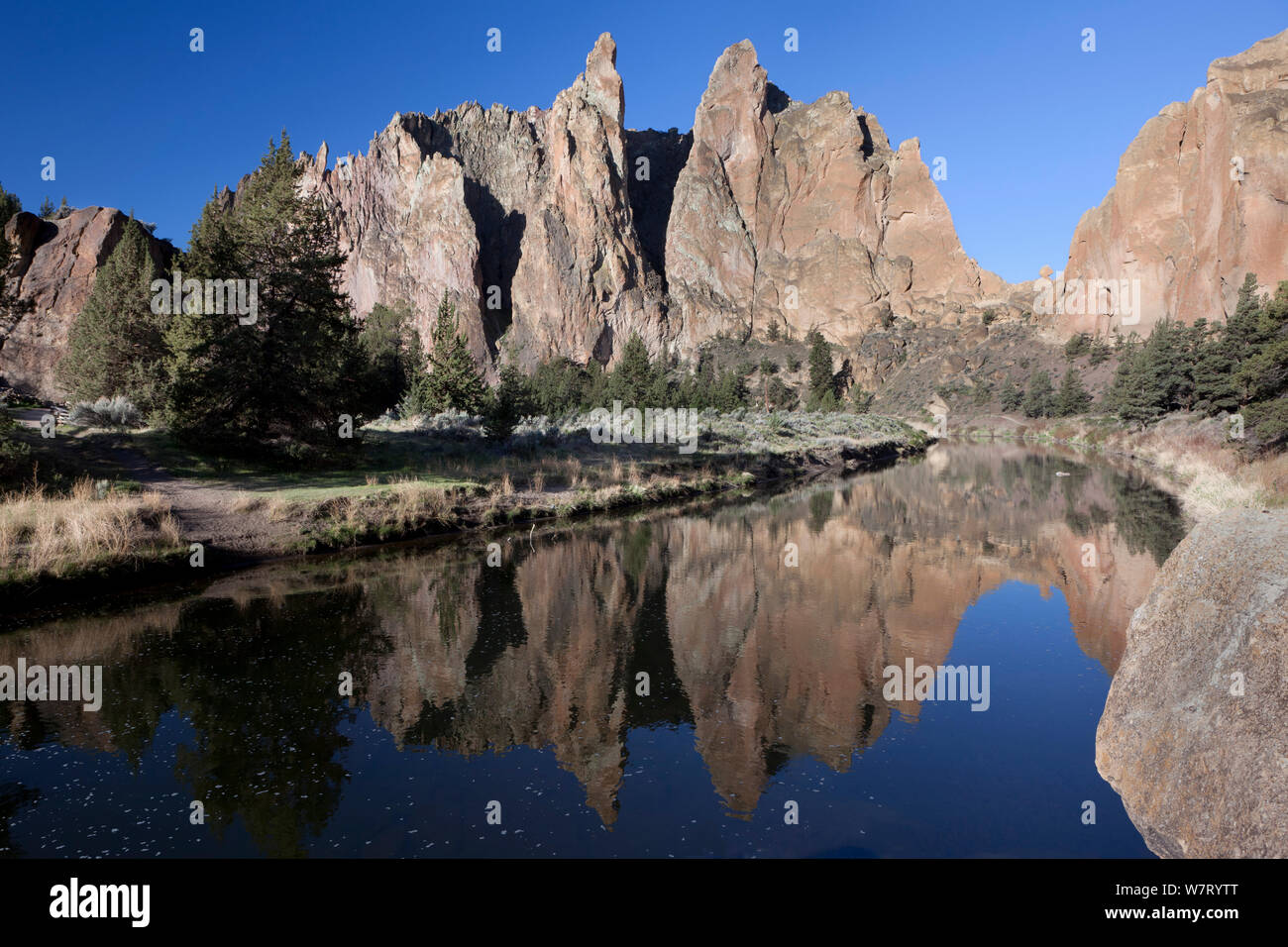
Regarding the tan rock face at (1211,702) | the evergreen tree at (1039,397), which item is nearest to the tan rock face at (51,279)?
the tan rock face at (1211,702)

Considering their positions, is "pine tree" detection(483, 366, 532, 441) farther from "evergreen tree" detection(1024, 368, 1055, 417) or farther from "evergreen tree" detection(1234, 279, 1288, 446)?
"evergreen tree" detection(1024, 368, 1055, 417)

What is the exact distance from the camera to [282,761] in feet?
24.2

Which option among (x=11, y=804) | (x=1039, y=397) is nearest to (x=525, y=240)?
(x=1039, y=397)

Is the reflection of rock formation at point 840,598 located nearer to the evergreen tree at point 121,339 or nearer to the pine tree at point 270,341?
the pine tree at point 270,341

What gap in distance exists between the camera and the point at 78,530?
14195 mm

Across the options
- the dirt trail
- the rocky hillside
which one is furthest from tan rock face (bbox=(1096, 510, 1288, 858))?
the rocky hillside

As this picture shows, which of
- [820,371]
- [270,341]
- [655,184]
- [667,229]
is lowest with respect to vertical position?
[270,341]

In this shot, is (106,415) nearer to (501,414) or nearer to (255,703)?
(501,414)

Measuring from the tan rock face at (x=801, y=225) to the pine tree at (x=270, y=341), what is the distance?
106 meters

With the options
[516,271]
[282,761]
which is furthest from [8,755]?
[516,271]

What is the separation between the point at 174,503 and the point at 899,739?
59.1ft

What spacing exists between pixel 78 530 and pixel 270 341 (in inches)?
416

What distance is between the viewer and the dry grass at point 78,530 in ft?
43.9
